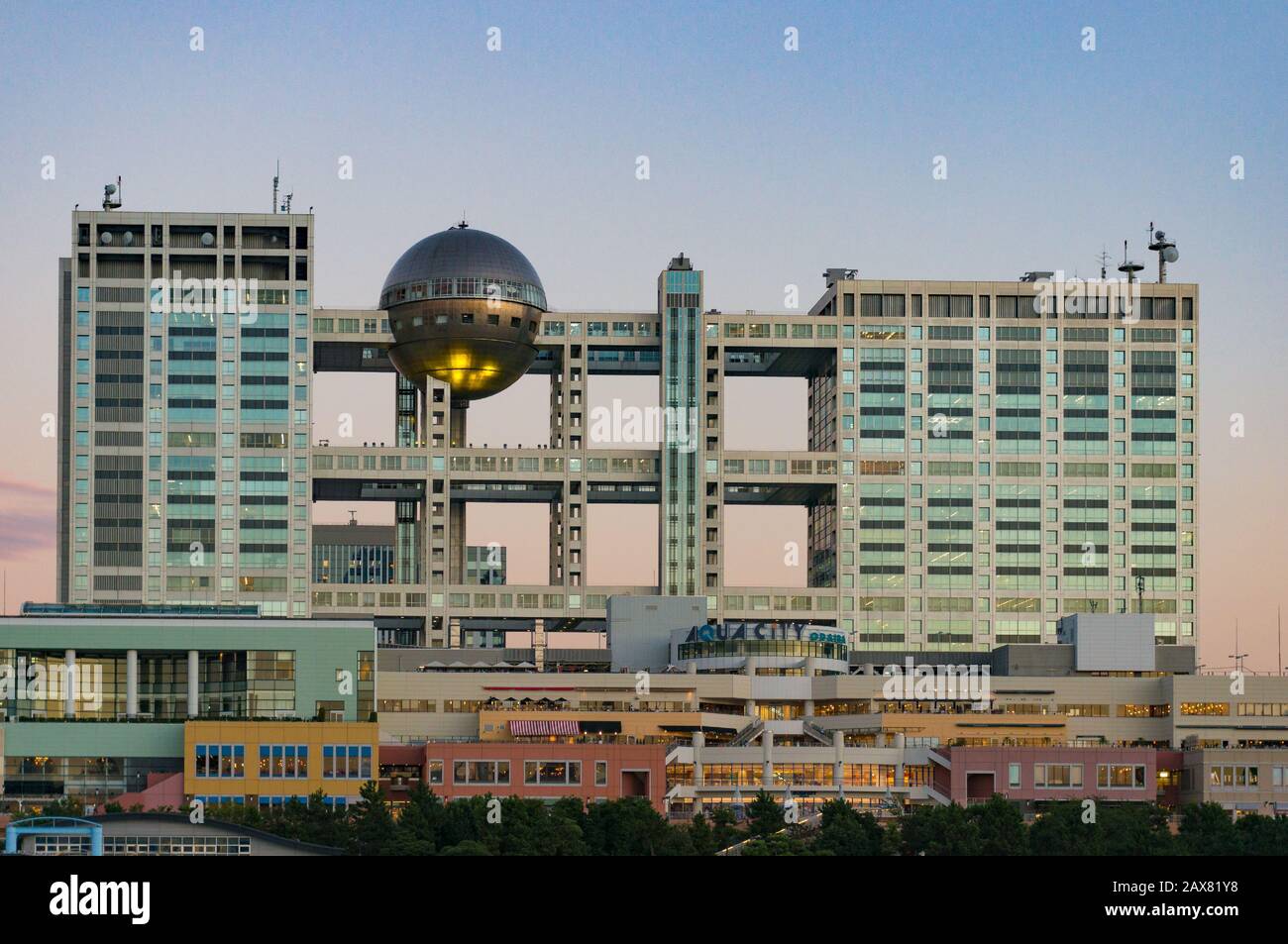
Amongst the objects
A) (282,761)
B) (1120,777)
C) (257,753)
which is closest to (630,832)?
(282,761)

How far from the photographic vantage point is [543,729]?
17000 cm

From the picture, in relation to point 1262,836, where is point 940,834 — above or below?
above

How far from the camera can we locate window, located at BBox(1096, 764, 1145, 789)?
16112 centimetres

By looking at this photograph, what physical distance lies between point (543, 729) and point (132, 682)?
114ft

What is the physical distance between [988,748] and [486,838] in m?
57.1

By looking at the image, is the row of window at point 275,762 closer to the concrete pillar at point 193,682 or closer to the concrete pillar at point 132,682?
the concrete pillar at point 193,682

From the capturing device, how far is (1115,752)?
162250mm

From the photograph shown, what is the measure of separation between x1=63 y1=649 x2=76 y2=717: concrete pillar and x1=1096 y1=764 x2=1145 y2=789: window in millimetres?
81341

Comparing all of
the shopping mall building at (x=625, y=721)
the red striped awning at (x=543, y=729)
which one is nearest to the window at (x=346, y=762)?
the shopping mall building at (x=625, y=721)

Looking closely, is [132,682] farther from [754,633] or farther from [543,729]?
[754,633]

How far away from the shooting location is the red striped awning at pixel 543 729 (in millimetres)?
168375

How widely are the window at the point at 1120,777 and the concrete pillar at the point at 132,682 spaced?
76.6 meters
